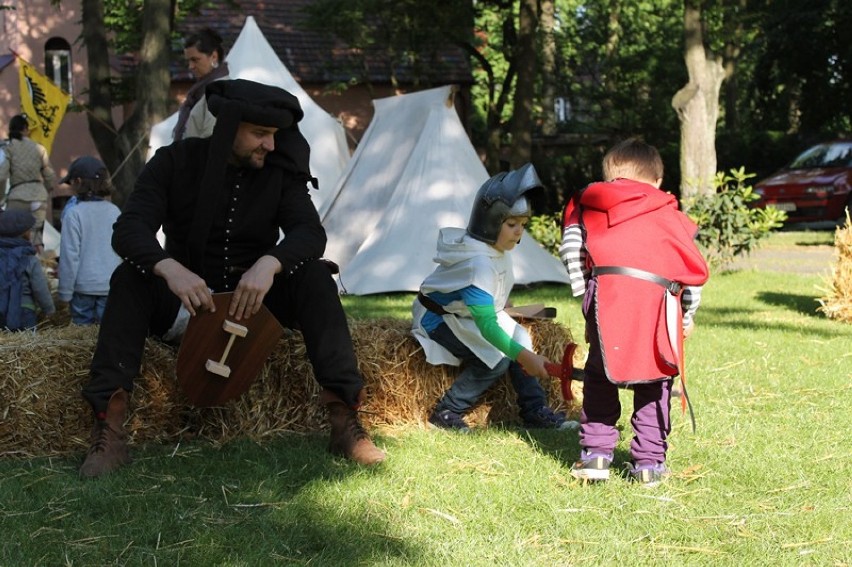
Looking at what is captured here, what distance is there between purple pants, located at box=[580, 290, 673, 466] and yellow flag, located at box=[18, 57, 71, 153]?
13005 millimetres

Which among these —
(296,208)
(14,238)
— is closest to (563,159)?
(14,238)

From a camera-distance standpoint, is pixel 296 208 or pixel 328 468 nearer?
pixel 328 468

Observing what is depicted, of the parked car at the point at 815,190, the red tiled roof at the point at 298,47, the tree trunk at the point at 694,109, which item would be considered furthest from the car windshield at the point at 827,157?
the red tiled roof at the point at 298,47

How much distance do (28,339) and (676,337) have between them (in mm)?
2730

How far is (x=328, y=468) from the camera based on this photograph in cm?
439

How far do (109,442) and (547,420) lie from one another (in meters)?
1.95

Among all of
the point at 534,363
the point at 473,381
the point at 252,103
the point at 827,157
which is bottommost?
the point at 827,157

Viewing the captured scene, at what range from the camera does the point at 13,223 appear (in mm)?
7102

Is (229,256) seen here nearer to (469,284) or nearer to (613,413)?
(469,284)

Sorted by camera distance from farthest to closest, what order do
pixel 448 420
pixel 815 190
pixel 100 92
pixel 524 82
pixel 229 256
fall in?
1. pixel 815 190
2. pixel 524 82
3. pixel 100 92
4. pixel 448 420
5. pixel 229 256

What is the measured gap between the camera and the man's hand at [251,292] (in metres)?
4.34

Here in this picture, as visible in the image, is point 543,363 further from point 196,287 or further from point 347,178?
point 347,178

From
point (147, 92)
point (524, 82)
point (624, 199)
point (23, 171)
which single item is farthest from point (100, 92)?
point (624, 199)

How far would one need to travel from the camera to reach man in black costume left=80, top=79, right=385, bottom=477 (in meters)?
4.41
